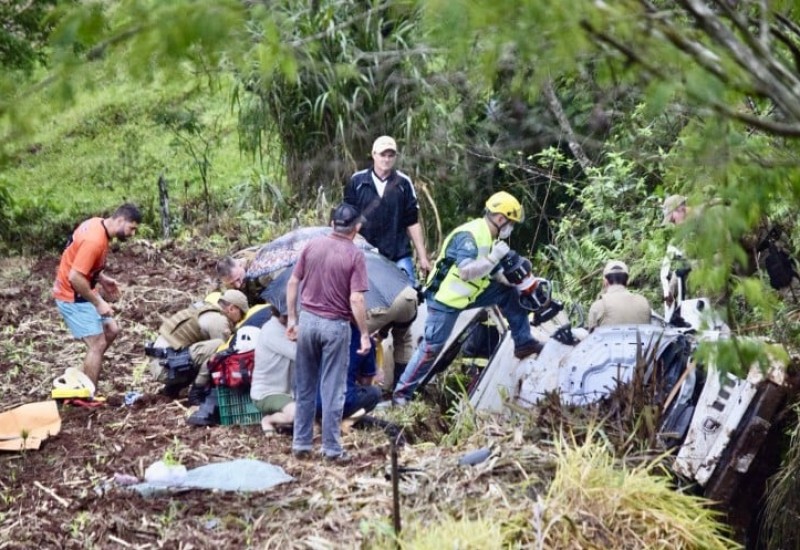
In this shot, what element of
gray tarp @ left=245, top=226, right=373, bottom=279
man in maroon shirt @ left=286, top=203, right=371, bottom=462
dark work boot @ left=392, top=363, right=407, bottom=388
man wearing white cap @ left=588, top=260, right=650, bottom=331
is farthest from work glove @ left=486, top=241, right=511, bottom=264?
dark work boot @ left=392, top=363, right=407, bottom=388

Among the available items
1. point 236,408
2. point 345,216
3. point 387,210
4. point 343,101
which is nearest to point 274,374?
point 236,408

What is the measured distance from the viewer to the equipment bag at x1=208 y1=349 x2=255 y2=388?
9.43 m

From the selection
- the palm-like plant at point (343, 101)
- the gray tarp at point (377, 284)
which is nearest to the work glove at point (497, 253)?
the gray tarp at point (377, 284)

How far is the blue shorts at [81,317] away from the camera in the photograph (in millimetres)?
10250

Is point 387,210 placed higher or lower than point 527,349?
higher

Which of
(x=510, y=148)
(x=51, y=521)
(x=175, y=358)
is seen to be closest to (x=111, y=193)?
(x=510, y=148)

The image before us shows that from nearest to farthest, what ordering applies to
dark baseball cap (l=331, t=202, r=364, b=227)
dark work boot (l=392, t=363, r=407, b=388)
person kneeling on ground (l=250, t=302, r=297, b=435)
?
dark baseball cap (l=331, t=202, r=364, b=227) → person kneeling on ground (l=250, t=302, r=297, b=435) → dark work boot (l=392, t=363, r=407, b=388)

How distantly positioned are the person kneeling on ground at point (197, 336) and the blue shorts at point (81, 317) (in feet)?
1.71

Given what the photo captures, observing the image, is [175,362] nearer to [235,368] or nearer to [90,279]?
[235,368]

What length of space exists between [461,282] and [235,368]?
180 cm

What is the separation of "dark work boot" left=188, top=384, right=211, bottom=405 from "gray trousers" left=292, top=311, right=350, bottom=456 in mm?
1446

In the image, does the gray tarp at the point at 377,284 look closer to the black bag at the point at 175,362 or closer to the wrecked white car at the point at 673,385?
the wrecked white car at the point at 673,385

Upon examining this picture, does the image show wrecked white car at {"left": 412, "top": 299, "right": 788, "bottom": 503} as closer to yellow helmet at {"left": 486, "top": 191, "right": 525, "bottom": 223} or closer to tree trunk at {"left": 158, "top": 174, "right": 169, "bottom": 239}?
yellow helmet at {"left": 486, "top": 191, "right": 525, "bottom": 223}

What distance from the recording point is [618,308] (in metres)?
9.43
